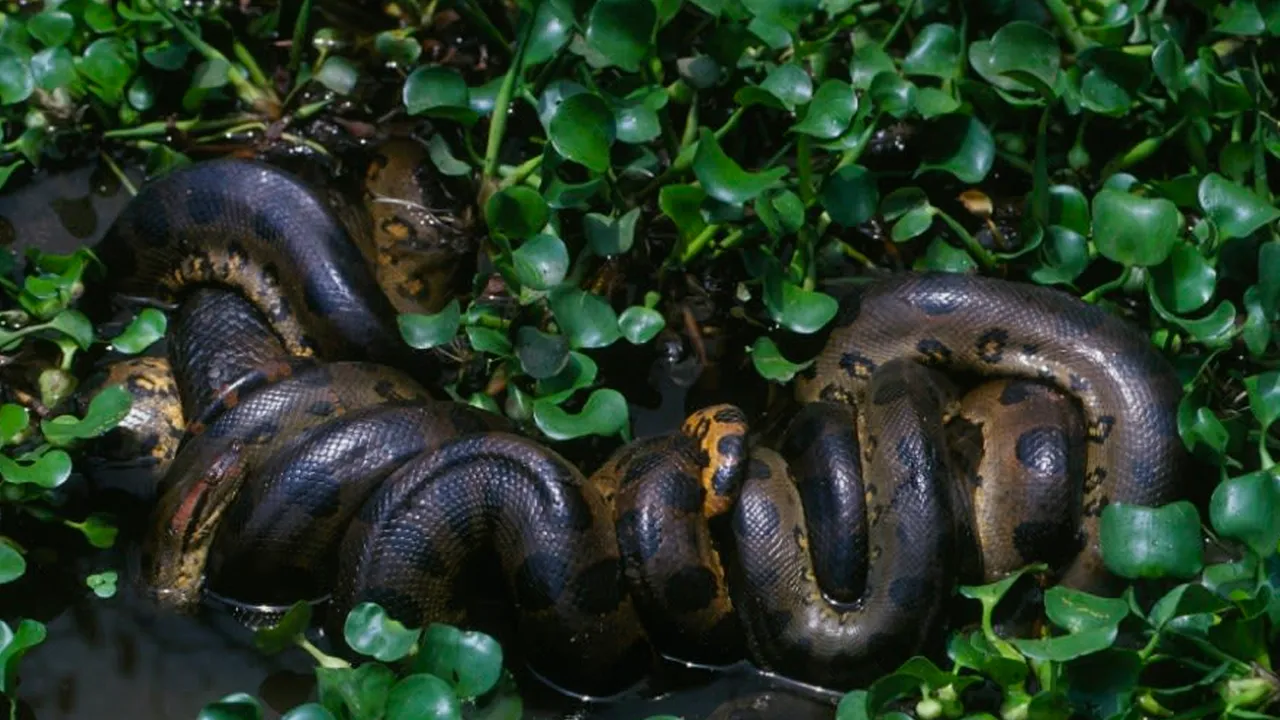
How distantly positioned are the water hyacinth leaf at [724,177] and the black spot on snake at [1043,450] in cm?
119

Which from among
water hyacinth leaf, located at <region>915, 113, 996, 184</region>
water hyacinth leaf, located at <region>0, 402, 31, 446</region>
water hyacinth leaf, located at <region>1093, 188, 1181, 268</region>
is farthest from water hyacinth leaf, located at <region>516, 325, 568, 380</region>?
water hyacinth leaf, located at <region>1093, 188, 1181, 268</region>

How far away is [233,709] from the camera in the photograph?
17.4 ft

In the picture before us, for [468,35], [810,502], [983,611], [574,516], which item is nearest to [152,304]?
[468,35]

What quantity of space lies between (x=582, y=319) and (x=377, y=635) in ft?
4.61

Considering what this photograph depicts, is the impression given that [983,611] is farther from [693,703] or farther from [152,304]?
[152,304]

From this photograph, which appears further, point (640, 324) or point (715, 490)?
point (640, 324)

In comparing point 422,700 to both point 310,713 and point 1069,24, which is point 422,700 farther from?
point 1069,24

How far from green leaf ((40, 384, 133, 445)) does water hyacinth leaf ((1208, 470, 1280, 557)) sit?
3534 mm

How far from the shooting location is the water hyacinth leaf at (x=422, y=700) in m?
5.26

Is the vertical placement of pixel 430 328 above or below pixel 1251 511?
below

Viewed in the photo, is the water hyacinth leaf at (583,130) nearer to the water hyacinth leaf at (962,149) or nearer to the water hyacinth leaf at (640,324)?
the water hyacinth leaf at (640,324)

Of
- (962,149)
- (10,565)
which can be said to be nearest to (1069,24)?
(962,149)

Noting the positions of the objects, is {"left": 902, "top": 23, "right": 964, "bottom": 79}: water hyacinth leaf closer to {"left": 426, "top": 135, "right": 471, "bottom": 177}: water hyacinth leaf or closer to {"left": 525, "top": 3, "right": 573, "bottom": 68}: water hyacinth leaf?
{"left": 525, "top": 3, "right": 573, "bottom": 68}: water hyacinth leaf

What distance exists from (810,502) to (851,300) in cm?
84
